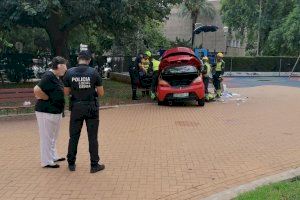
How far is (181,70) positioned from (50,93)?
8.30 metres

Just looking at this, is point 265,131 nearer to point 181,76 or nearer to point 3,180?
Result: point 181,76

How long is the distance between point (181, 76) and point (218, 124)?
12.9 feet

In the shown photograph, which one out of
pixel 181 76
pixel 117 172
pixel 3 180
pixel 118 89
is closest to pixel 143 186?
pixel 117 172

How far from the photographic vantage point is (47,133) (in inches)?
271

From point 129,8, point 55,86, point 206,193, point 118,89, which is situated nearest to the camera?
point 206,193

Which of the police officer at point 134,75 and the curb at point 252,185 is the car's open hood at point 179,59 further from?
the curb at point 252,185

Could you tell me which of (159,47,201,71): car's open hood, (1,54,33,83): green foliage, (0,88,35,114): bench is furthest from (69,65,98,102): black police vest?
(1,54,33,83): green foliage

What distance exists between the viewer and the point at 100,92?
6.68m

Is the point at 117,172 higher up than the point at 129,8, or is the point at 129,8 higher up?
the point at 129,8

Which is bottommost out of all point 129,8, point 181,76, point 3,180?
point 3,180

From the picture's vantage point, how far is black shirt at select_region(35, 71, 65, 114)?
22.4 feet

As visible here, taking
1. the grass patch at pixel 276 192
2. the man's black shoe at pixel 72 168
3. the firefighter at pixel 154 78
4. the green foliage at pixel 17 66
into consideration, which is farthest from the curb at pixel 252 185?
the green foliage at pixel 17 66

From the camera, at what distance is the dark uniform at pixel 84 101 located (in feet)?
21.4

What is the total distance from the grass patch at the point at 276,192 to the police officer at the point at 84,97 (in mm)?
2429
